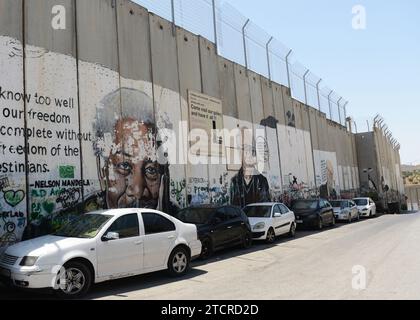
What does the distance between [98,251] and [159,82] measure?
398 inches

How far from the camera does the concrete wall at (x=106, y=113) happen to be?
11.6 metres

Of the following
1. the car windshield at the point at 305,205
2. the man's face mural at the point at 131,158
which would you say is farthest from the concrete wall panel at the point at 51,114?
the car windshield at the point at 305,205

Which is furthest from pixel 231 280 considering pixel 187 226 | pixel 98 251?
pixel 98 251

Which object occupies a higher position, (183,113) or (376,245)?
(183,113)

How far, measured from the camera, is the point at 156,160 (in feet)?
53.8

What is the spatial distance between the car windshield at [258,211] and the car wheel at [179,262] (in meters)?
7.07

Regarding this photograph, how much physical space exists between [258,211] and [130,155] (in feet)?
17.9

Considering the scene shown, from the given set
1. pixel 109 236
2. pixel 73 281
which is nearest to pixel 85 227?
pixel 109 236

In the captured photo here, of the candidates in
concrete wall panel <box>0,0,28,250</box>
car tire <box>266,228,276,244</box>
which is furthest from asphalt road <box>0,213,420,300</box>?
concrete wall panel <box>0,0,28,250</box>

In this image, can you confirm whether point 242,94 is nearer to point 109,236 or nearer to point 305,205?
point 305,205

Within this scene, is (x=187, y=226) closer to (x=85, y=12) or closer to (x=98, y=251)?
(x=98, y=251)

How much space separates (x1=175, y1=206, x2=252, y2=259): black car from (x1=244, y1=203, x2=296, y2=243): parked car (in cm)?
114

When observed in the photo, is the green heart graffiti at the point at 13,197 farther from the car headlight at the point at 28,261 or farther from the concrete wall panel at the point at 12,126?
the car headlight at the point at 28,261

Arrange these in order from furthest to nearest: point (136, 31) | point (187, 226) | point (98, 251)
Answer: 1. point (136, 31)
2. point (187, 226)
3. point (98, 251)
